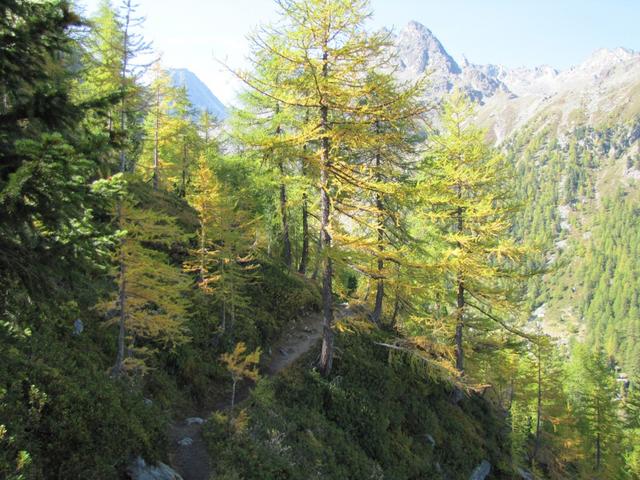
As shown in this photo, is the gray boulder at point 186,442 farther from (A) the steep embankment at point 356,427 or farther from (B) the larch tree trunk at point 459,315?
(B) the larch tree trunk at point 459,315

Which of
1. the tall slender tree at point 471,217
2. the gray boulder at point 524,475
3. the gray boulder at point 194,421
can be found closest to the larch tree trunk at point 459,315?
the tall slender tree at point 471,217

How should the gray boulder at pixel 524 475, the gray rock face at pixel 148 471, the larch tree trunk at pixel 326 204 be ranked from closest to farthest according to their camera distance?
the gray rock face at pixel 148 471
the larch tree trunk at pixel 326 204
the gray boulder at pixel 524 475

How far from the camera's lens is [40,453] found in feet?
22.4

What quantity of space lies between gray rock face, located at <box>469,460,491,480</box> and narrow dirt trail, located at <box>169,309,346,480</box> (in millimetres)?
9355

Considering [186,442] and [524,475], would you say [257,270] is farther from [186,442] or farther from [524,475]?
[524,475]

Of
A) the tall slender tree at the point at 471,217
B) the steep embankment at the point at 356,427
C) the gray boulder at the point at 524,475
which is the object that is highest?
the tall slender tree at the point at 471,217

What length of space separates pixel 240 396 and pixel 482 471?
12.5 meters

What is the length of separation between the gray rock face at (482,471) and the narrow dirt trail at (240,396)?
368 inches

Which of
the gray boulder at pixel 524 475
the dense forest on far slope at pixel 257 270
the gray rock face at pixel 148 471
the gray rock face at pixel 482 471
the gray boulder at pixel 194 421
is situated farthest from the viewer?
the gray boulder at pixel 524 475

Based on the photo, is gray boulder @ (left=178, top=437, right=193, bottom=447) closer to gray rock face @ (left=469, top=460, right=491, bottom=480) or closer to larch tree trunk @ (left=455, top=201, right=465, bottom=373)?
larch tree trunk @ (left=455, top=201, right=465, bottom=373)

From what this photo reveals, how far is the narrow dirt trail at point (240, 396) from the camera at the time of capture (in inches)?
390

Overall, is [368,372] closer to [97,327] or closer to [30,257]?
[97,327]

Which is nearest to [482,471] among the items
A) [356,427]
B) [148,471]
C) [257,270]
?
[356,427]

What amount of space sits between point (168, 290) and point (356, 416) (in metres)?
8.72
